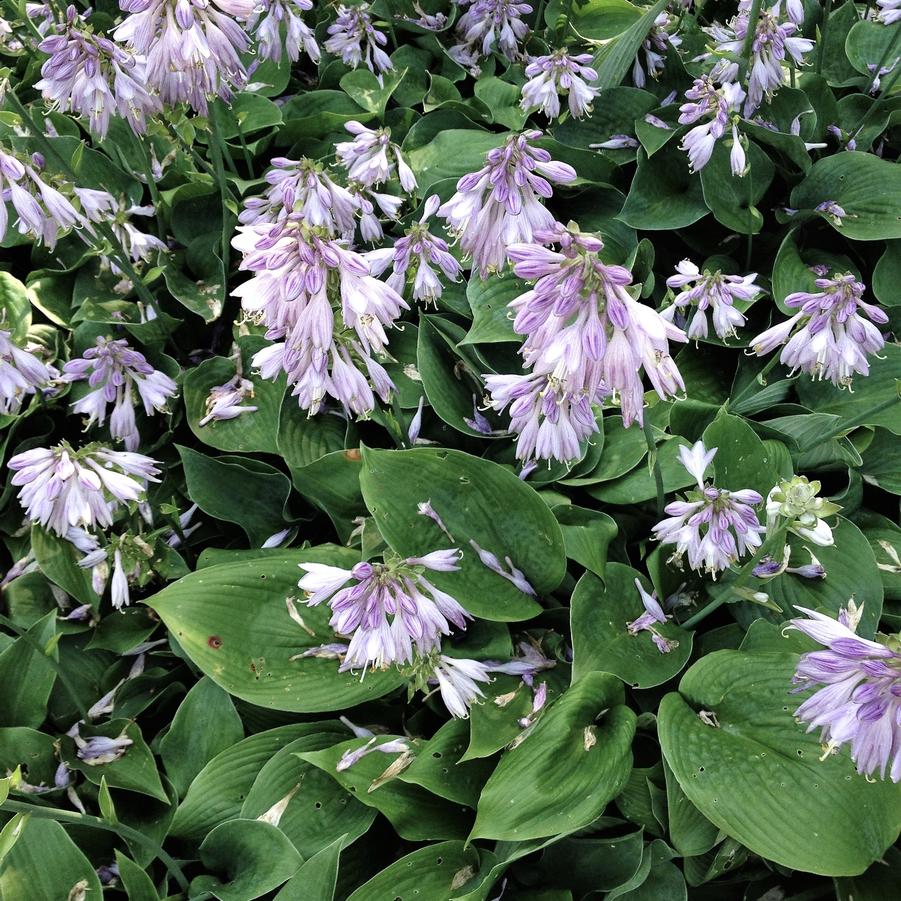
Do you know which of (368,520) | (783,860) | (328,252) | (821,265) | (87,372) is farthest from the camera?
(821,265)

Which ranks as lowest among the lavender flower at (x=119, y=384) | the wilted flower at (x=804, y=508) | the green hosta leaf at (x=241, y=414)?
the green hosta leaf at (x=241, y=414)

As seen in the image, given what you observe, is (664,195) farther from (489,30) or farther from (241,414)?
Result: (241,414)

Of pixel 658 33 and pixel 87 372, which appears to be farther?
pixel 658 33

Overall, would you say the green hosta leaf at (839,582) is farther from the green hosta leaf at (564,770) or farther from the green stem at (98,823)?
the green stem at (98,823)

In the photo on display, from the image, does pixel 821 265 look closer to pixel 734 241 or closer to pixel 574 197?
pixel 734 241

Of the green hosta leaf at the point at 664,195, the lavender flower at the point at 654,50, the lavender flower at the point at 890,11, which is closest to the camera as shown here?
the green hosta leaf at the point at 664,195

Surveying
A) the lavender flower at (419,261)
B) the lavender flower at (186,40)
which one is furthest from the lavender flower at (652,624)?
the lavender flower at (186,40)

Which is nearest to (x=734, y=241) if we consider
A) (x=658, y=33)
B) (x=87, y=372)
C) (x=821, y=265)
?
(x=821, y=265)
